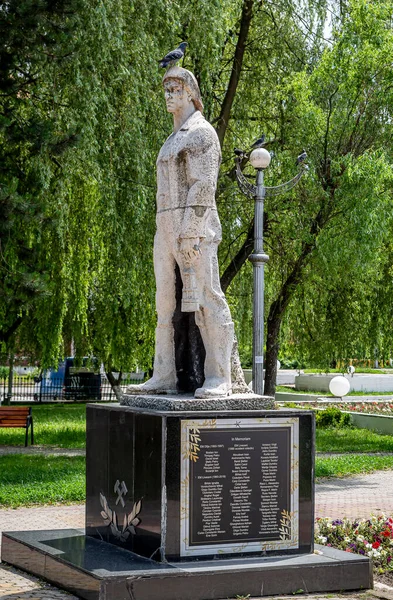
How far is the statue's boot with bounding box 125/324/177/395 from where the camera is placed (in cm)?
852

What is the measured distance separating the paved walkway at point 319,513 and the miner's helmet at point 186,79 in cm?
415

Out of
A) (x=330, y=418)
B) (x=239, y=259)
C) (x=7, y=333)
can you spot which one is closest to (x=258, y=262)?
(x=239, y=259)

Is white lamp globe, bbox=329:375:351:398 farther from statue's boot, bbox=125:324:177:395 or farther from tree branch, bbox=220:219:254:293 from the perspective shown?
statue's boot, bbox=125:324:177:395

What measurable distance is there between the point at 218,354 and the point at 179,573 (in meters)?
1.87

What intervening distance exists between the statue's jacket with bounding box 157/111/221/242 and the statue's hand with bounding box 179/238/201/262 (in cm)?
4

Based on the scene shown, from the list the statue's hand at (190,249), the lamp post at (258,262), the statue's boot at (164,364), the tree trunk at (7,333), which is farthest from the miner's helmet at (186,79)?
the tree trunk at (7,333)

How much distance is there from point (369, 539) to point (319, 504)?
3.59 meters

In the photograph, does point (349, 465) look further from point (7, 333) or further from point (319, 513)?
point (7, 333)

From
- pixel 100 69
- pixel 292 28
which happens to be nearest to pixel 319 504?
pixel 100 69

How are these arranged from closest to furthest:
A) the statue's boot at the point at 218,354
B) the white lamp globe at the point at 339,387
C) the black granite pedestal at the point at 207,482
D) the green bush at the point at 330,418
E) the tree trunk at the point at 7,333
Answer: the black granite pedestal at the point at 207,482, the statue's boot at the point at 218,354, the tree trunk at the point at 7,333, the green bush at the point at 330,418, the white lamp globe at the point at 339,387

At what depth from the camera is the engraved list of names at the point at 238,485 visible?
7.64m

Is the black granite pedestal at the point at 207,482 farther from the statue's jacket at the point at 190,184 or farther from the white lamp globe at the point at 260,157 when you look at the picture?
the white lamp globe at the point at 260,157

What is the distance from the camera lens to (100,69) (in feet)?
48.9

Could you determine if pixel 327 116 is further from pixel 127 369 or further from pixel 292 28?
pixel 127 369
